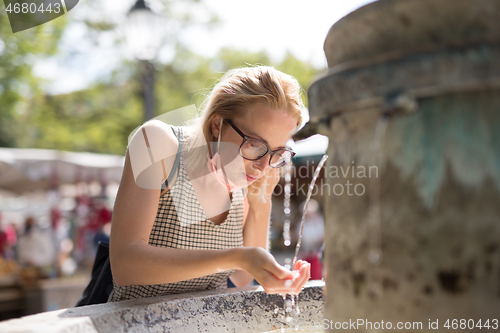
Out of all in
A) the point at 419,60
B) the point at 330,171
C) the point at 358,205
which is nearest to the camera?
the point at 419,60

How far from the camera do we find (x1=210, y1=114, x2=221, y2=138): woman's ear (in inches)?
76.0

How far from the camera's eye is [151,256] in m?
1.44

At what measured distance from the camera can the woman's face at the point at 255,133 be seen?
1841 millimetres

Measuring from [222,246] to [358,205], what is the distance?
1.22 metres

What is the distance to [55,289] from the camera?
17.8 feet

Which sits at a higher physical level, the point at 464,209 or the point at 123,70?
the point at 123,70

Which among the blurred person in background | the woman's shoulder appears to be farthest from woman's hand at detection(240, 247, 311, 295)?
the blurred person in background

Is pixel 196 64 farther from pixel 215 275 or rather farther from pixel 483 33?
pixel 483 33

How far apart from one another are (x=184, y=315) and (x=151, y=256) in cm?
29

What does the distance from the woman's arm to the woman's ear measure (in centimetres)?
42

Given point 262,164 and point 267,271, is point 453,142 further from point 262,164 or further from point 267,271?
point 262,164

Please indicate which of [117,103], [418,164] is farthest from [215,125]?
[117,103]

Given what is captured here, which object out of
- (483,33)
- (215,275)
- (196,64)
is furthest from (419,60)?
(196,64)

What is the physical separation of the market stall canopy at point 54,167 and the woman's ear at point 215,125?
20.4ft
